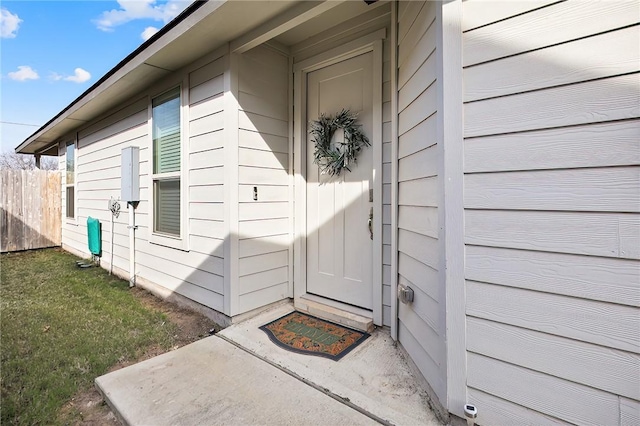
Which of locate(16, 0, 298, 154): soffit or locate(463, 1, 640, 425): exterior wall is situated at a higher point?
locate(16, 0, 298, 154): soffit

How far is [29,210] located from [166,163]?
5741 millimetres

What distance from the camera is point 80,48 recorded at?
715 centimetres

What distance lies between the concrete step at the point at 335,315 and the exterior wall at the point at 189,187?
0.80 metres

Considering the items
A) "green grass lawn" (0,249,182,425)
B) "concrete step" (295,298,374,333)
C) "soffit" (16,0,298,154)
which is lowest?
"green grass lawn" (0,249,182,425)

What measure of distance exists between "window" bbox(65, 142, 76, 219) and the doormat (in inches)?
240

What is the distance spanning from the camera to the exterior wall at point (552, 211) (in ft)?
3.61

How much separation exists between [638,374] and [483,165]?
0.94 metres

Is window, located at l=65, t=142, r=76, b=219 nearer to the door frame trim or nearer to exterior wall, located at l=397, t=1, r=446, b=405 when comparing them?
the door frame trim

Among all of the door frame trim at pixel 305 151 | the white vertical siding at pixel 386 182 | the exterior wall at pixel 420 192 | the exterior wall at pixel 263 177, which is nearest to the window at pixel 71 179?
the exterior wall at pixel 263 177

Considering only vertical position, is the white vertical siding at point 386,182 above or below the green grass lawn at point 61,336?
above

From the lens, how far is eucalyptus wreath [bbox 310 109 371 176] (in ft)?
8.78

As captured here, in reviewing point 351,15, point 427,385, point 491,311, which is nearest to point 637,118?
point 491,311

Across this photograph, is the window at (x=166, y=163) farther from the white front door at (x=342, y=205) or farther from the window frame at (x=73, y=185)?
the window frame at (x=73, y=185)

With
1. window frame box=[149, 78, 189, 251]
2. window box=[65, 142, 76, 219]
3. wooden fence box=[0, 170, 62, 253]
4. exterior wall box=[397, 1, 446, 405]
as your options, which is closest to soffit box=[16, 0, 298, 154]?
window frame box=[149, 78, 189, 251]
